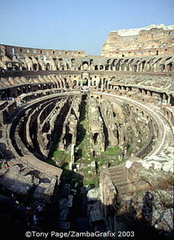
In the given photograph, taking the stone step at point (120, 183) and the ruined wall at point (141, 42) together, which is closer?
the stone step at point (120, 183)

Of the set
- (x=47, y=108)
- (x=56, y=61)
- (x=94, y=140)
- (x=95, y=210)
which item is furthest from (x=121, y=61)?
(x=95, y=210)

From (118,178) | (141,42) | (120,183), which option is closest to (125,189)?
(120,183)

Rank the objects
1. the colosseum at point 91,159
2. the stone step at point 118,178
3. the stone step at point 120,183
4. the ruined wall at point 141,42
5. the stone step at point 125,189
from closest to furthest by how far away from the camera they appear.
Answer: the colosseum at point 91,159 → the stone step at point 125,189 → the stone step at point 120,183 → the stone step at point 118,178 → the ruined wall at point 141,42

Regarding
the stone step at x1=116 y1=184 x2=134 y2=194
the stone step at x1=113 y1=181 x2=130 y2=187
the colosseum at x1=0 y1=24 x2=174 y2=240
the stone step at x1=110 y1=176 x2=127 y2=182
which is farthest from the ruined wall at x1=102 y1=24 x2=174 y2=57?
the stone step at x1=116 y1=184 x2=134 y2=194

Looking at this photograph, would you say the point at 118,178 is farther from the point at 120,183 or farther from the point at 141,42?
the point at 141,42

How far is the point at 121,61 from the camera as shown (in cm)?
3941

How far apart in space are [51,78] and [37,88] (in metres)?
5.43

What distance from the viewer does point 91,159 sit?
538 inches

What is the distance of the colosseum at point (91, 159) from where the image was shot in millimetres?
6168

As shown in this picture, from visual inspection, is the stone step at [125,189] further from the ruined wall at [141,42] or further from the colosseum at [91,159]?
the ruined wall at [141,42]

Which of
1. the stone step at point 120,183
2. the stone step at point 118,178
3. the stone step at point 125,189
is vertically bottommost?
the stone step at point 125,189

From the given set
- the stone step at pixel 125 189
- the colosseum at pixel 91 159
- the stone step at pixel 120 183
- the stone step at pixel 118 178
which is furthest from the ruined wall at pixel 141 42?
the stone step at pixel 125 189

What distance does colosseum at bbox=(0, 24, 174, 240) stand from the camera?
20.2 feet

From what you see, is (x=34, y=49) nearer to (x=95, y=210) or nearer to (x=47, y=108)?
(x=47, y=108)
